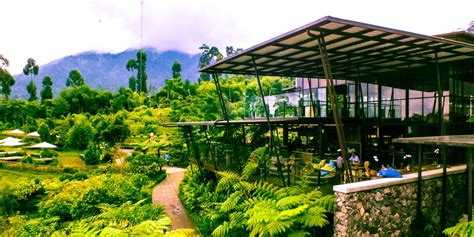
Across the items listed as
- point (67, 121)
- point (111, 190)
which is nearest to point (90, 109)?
point (67, 121)

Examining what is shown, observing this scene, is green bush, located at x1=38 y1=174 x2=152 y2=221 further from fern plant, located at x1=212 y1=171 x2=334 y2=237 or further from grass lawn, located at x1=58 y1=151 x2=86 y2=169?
grass lawn, located at x1=58 y1=151 x2=86 y2=169

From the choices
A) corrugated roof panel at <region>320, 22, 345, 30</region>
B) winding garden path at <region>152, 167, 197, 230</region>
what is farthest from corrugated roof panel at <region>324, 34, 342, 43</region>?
winding garden path at <region>152, 167, 197, 230</region>

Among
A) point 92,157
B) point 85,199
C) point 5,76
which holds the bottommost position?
point 92,157

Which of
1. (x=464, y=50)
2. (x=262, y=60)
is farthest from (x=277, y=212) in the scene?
(x=464, y=50)

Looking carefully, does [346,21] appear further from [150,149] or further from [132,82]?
[132,82]

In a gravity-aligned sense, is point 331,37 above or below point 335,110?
above

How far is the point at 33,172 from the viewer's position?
1009 inches

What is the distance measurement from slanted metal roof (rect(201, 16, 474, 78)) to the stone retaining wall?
11.5 ft

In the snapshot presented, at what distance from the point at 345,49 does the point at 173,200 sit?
1239 centimetres

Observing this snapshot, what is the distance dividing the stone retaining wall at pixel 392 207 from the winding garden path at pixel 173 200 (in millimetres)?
8054

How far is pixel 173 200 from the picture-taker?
1786 cm

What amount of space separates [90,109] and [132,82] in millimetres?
24419

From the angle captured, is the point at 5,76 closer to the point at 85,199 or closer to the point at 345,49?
the point at 85,199

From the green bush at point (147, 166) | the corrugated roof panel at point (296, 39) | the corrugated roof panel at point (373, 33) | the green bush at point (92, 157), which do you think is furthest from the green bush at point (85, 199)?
the green bush at point (92, 157)
